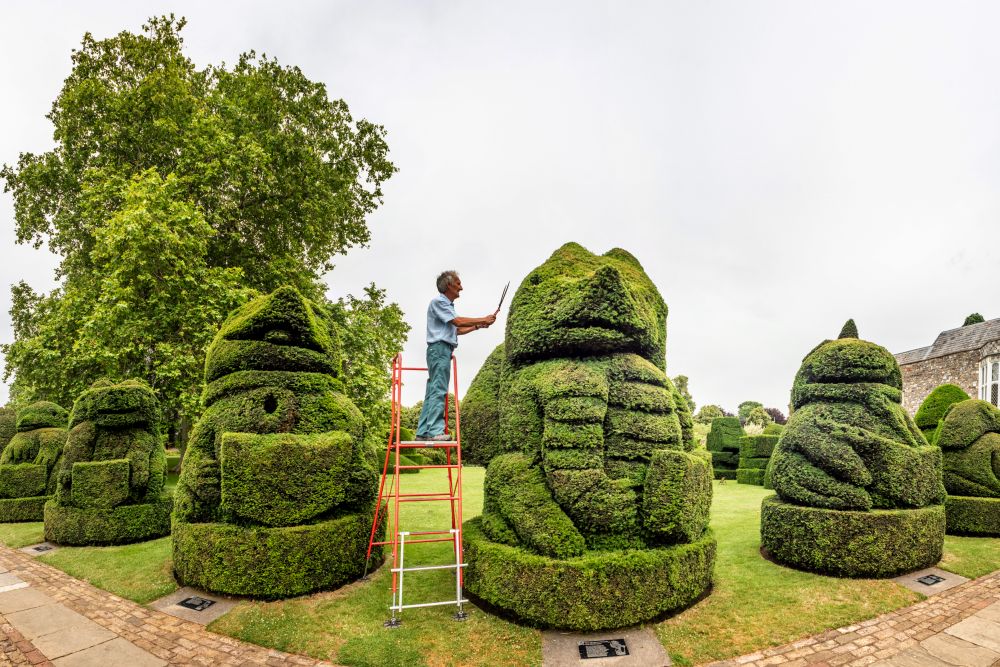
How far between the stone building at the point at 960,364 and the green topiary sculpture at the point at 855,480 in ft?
82.5

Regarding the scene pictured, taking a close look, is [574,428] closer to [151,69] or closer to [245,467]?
[245,467]

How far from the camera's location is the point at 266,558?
6.77 metres

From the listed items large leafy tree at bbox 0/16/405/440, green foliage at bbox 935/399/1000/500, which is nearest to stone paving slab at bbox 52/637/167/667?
large leafy tree at bbox 0/16/405/440

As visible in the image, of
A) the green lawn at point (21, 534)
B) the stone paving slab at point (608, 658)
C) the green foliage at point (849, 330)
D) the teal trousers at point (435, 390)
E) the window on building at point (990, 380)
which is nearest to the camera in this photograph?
the stone paving slab at point (608, 658)

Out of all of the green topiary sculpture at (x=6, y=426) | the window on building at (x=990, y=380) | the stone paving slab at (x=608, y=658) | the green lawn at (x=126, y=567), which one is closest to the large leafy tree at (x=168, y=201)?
the green topiary sculpture at (x=6, y=426)

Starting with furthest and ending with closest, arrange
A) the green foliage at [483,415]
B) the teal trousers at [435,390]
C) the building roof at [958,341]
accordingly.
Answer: the building roof at [958,341], the green foliage at [483,415], the teal trousers at [435,390]

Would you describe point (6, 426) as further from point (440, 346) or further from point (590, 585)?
point (590, 585)

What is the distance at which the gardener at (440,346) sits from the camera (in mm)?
7328

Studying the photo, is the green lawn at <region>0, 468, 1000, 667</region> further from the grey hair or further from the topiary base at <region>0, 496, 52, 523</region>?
the topiary base at <region>0, 496, 52, 523</region>

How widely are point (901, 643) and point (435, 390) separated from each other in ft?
21.6

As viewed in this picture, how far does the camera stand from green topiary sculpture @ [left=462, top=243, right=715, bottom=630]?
5.77m

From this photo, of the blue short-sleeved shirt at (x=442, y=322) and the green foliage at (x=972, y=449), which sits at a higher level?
the blue short-sleeved shirt at (x=442, y=322)

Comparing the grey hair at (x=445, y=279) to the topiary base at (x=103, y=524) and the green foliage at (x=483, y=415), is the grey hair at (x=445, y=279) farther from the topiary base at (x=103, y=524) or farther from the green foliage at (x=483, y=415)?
the topiary base at (x=103, y=524)

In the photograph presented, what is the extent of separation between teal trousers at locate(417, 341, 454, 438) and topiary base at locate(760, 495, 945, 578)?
6.08 meters
